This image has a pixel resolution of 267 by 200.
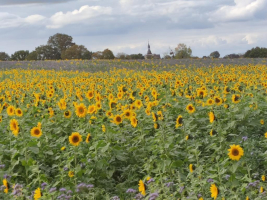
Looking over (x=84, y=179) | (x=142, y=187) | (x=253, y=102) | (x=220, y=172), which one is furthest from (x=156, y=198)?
(x=253, y=102)

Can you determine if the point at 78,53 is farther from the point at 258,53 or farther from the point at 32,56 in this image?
the point at 258,53

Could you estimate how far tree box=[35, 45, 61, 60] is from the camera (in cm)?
5838

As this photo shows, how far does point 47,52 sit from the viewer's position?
197 ft

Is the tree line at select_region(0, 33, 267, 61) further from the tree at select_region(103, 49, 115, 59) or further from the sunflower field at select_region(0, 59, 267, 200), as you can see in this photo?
the sunflower field at select_region(0, 59, 267, 200)

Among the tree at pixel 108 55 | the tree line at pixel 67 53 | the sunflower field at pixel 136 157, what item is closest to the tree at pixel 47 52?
the tree line at pixel 67 53

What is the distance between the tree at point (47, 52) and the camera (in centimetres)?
5838

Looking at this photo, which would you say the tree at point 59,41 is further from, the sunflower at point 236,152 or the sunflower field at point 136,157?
the sunflower at point 236,152

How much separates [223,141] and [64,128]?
9.61ft

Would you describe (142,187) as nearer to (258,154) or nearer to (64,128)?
(258,154)

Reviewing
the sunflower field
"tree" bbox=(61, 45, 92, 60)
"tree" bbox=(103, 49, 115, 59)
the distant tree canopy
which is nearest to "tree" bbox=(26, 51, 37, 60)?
"tree" bbox=(61, 45, 92, 60)

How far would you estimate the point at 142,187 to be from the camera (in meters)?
4.09

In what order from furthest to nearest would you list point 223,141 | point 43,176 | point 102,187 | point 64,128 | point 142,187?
point 64,128
point 223,141
point 102,187
point 43,176
point 142,187

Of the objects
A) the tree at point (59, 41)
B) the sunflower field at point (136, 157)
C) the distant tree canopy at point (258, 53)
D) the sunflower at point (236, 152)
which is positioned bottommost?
the sunflower field at point (136, 157)

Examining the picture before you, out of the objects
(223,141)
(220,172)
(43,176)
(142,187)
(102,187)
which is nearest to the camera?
(142,187)
